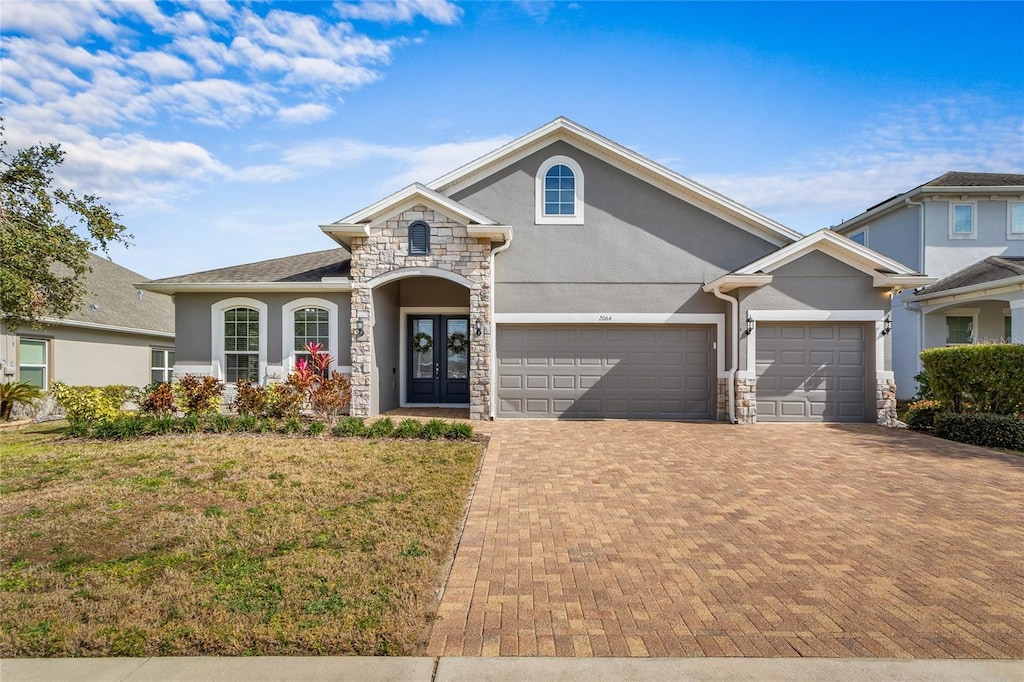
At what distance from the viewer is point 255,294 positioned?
13.7 meters

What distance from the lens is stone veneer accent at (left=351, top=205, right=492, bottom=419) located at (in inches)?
499

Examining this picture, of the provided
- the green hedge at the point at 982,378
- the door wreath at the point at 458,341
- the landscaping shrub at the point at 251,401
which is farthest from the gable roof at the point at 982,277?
the landscaping shrub at the point at 251,401

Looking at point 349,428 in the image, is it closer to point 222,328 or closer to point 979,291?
point 222,328

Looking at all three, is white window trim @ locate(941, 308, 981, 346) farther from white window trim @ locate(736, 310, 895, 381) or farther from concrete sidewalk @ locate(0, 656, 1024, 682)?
concrete sidewalk @ locate(0, 656, 1024, 682)

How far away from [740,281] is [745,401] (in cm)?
275

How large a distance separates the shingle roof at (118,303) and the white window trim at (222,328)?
5076mm

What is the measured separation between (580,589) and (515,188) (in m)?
11.0

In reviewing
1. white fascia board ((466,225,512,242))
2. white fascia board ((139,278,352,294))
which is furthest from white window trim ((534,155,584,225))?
white fascia board ((139,278,352,294))

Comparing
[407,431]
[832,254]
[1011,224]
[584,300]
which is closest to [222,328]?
[407,431]

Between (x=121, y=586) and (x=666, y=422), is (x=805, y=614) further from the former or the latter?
(x=666, y=422)

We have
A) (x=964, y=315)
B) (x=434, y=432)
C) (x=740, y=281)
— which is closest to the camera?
(x=434, y=432)

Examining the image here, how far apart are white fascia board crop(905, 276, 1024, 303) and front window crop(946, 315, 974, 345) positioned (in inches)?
60.6

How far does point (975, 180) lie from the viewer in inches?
672

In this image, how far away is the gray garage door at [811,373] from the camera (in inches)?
489
